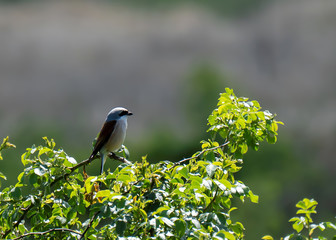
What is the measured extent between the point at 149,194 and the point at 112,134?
2.78 m

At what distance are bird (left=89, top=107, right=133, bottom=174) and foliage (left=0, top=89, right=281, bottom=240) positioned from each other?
1820mm

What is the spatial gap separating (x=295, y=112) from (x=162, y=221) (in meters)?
31.7

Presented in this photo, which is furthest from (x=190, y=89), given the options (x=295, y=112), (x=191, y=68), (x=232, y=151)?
(x=232, y=151)

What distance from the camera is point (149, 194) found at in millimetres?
2836

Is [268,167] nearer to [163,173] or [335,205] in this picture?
[335,205]

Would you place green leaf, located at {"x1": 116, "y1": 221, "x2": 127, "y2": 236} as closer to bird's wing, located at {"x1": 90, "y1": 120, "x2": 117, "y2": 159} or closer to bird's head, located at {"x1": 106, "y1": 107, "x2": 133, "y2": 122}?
bird's wing, located at {"x1": 90, "y1": 120, "x2": 117, "y2": 159}

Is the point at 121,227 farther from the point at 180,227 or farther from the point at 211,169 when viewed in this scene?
the point at 211,169

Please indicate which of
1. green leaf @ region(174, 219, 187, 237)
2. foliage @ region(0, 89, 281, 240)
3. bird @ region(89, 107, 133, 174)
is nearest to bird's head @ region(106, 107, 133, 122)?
bird @ region(89, 107, 133, 174)

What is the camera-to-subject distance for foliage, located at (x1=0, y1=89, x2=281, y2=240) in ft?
8.75

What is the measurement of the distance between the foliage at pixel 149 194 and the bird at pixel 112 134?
182cm

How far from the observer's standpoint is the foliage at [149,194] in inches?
105

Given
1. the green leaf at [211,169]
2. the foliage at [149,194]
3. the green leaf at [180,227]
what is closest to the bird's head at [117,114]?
the foliage at [149,194]

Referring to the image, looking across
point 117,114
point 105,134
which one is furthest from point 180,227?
point 117,114

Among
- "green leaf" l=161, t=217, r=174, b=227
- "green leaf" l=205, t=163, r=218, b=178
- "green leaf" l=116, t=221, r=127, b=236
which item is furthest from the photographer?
"green leaf" l=205, t=163, r=218, b=178
